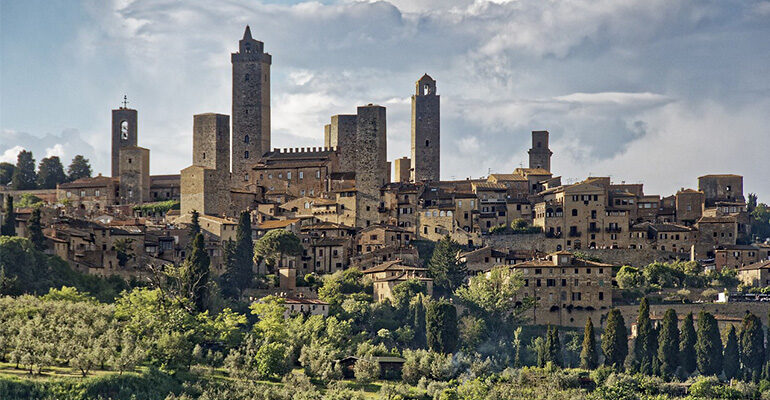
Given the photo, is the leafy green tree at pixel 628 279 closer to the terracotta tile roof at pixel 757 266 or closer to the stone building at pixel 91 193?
the terracotta tile roof at pixel 757 266

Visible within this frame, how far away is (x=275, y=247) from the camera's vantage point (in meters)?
78.4

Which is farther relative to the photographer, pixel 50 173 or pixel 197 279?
pixel 50 173

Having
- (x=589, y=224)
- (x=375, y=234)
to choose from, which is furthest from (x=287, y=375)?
(x=589, y=224)

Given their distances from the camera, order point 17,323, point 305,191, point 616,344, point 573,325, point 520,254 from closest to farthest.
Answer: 1. point 17,323
2. point 616,344
3. point 573,325
4. point 520,254
5. point 305,191

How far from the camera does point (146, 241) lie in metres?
78.4

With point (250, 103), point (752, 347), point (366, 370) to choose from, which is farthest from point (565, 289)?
point (250, 103)

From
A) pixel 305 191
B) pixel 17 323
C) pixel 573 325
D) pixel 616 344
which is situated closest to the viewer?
pixel 17 323

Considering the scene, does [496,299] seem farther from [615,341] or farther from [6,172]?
[6,172]

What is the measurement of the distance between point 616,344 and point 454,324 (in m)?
7.35

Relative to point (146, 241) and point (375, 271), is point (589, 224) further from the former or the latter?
point (146, 241)

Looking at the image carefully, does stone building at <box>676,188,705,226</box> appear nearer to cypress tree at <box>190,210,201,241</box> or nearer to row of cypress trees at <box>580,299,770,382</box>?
row of cypress trees at <box>580,299,770,382</box>

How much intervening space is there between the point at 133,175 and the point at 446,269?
2511 cm

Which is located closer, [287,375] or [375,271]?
[287,375]

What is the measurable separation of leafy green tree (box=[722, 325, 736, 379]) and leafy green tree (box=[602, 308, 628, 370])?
14.9 ft
